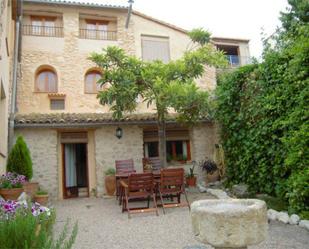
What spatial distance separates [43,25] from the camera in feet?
44.1

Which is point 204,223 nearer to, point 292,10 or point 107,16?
point 107,16

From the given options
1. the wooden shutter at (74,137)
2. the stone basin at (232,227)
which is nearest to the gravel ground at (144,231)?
the stone basin at (232,227)

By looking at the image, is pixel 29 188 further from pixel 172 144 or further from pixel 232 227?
pixel 232 227

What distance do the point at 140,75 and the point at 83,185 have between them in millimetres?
5392

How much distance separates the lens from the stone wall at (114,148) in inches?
430

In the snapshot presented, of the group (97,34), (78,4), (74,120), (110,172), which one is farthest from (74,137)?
(78,4)

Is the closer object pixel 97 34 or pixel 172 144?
pixel 172 144

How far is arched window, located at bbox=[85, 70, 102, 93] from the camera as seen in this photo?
13.5 meters

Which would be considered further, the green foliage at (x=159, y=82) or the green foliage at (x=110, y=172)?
the green foliage at (x=110, y=172)

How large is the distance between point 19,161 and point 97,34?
735cm

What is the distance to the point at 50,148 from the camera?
10.5 meters

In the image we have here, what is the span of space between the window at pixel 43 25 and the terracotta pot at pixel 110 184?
6.83 metres

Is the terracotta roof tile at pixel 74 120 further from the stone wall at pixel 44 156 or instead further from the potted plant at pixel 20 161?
the potted plant at pixel 20 161

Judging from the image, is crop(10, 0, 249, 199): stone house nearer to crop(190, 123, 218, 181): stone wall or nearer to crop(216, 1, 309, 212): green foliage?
crop(190, 123, 218, 181): stone wall
